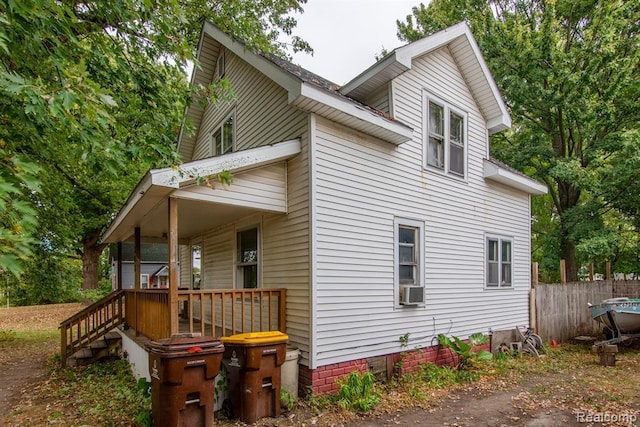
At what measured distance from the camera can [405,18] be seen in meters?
19.6

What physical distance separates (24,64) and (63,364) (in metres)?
7.49

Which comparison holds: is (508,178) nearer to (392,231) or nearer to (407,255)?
(407,255)

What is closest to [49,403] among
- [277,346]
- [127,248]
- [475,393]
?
[277,346]

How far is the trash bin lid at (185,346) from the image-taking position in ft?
15.9

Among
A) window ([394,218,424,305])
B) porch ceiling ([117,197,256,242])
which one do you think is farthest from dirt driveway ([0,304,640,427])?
porch ceiling ([117,197,256,242])

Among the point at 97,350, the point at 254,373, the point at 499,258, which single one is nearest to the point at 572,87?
the point at 499,258

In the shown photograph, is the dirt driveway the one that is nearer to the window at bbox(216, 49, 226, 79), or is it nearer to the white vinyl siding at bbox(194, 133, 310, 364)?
the white vinyl siding at bbox(194, 133, 310, 364)

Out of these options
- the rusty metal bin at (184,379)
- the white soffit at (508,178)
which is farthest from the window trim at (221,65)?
the rusty metal bin at (184,379)

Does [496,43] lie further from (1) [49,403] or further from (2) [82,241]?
(2) [82,241]

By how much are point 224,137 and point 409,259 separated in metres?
6.12

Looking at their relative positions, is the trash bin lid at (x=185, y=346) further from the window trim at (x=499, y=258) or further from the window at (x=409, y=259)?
the window trim at (x=499, y=258)

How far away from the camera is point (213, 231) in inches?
398

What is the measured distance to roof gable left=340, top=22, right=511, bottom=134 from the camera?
24.7ft

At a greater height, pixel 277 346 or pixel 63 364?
Result: pixel 277 346
